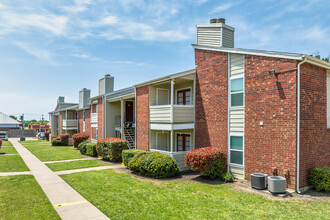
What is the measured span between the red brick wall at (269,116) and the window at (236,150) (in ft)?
1.10

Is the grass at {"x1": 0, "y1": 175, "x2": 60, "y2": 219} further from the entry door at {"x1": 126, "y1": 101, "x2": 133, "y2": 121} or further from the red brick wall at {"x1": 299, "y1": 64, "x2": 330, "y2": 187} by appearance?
the entry door at {"x1": 126, "y1": 101, "x2": 133, "y2": 121}

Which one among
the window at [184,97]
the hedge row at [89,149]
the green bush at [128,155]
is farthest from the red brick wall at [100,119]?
Result: the window at [184,97]

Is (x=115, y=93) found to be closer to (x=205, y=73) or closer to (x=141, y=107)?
(x=141, y=107)

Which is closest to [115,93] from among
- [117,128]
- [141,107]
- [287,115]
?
[117,128]

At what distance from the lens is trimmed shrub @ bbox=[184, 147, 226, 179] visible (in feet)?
36.7

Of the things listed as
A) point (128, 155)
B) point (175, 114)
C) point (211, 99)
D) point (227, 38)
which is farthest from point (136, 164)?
point (227, 38)

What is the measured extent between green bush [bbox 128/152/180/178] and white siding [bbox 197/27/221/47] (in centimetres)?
727

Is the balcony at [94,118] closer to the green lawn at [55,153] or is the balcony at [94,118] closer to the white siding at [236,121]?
the green lawn at [55,153]

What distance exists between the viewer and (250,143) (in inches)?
425

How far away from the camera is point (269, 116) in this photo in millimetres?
10086

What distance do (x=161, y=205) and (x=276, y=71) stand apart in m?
7.33

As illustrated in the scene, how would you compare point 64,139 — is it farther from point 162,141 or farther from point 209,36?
point 209,36

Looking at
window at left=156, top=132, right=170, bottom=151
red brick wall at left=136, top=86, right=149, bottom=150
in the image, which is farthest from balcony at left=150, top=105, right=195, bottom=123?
window at left=156, top=132, right=170, bottom=151

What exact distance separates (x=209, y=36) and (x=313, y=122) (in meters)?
7.45
